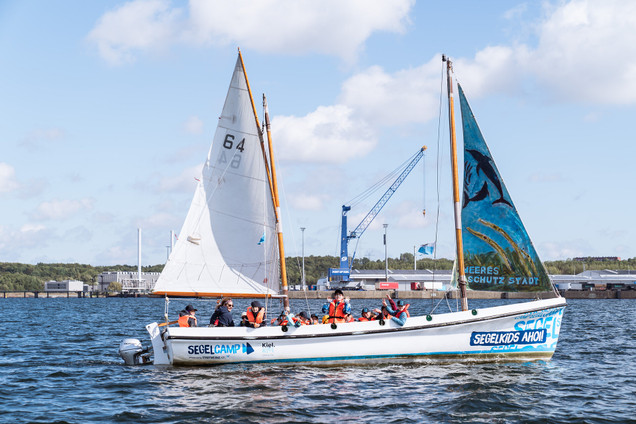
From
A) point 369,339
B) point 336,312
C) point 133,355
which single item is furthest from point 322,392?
point 133,355

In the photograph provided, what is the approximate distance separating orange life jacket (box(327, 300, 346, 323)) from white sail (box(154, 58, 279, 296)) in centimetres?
306

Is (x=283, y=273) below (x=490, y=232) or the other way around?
below

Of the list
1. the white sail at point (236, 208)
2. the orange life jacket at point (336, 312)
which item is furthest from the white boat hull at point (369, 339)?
the white sail at point (236, 208)

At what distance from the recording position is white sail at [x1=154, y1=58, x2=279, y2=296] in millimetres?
28188

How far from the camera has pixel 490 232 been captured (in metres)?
27.3

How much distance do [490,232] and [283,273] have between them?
8.90m

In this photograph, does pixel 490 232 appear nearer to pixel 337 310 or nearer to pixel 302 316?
pixel 337 310

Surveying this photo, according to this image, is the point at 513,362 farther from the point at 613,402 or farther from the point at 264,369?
the point at 264,369

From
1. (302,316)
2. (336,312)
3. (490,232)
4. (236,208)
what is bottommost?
(302,316)

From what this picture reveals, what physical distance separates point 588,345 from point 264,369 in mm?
19910

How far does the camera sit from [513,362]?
2677cm

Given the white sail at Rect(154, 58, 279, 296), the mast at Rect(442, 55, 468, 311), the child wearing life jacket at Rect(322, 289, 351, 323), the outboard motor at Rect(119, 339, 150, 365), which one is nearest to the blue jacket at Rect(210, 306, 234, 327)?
the white sail at Rect(154, 58, 279, 296)

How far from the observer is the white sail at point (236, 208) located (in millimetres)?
28188

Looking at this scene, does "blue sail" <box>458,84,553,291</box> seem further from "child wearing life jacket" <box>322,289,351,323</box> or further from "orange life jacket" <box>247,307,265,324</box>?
"orange life jacket" <box>247,307,265,324</box>
